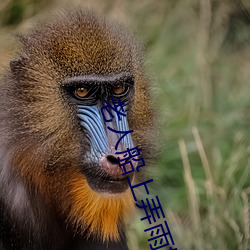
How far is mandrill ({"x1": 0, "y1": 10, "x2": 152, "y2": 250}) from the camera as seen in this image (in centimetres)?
324

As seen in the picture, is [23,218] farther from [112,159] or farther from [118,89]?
[118,89]

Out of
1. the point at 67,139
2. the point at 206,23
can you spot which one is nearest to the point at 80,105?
the point at 67,139

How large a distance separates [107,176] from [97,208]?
0.19 meters

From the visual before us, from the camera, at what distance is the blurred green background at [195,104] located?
4410 mm

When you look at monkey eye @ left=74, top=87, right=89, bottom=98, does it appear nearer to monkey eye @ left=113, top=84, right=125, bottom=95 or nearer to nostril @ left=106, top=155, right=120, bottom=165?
monkey eye @ left=113, top=84, right=125, bottom=95

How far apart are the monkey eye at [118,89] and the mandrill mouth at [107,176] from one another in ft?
1.13

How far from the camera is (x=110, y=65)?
3357mm

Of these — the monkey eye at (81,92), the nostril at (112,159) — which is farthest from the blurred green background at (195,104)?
the nostril at (112,159)

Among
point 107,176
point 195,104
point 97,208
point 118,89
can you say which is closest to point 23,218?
point 97,208

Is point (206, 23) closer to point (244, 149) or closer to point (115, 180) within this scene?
point (244, 149)

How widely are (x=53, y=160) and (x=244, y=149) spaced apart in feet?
6.29

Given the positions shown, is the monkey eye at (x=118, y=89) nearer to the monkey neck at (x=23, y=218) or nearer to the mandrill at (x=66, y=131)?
the mandrill at (x=66, y=131)

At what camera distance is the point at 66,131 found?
3293mm

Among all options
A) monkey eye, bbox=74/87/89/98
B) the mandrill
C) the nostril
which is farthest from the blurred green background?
the nostril
